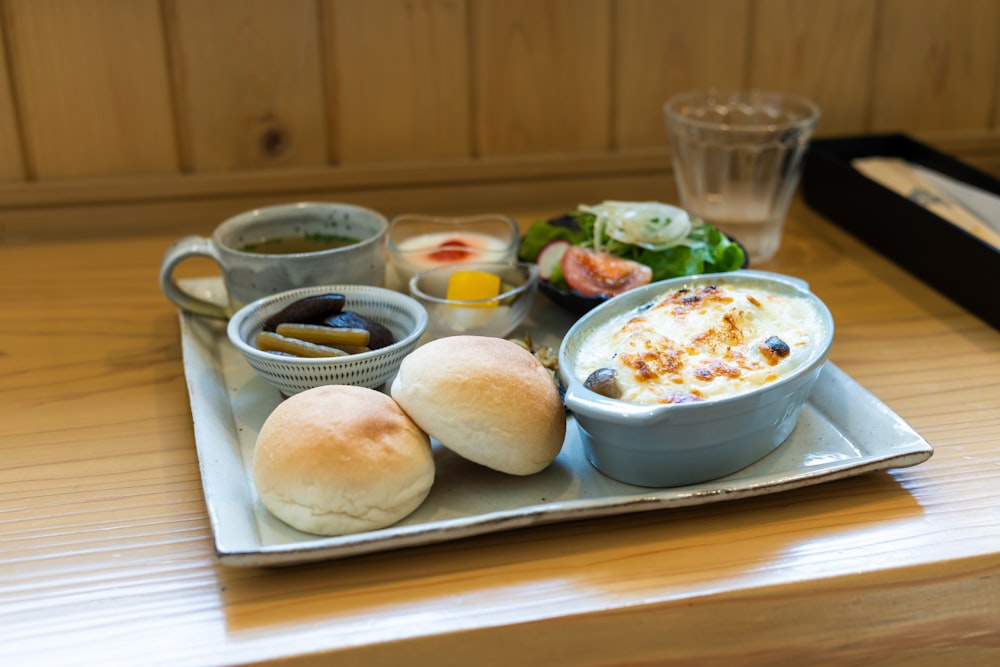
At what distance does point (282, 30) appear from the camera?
1432 mm

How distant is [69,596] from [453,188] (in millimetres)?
939

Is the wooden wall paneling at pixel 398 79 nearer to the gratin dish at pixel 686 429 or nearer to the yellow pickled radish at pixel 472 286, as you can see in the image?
the yellow pickled radish at pixel 472 286

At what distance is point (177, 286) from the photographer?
1.19 m

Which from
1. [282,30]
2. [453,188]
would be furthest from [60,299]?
[453,188]

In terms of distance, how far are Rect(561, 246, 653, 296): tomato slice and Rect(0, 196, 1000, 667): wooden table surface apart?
334mm

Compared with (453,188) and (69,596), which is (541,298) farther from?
(69,596)

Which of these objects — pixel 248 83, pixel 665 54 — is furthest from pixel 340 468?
pixel 665 54

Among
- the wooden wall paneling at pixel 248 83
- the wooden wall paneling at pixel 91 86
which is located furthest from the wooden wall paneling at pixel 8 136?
the wooden wall paneling at pixel 248 83

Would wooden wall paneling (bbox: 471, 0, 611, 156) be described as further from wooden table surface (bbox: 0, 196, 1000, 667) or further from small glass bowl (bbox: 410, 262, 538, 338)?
wooden table surface (bbox: 0, 196, 1000, 667)

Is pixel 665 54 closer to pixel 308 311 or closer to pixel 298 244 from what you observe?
pixel 298 244

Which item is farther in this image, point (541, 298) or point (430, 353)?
point (541, 298)

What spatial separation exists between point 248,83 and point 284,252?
1.19 feet

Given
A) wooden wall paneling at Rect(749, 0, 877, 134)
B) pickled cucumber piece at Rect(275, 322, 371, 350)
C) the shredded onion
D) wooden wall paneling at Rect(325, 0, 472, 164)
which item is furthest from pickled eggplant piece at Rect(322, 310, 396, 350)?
wooden wall paneling at Rect(749, 0, 877, 134)

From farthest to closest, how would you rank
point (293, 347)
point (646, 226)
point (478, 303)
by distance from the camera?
point (646, 226)
point (478, 303)
point (293, 347)
